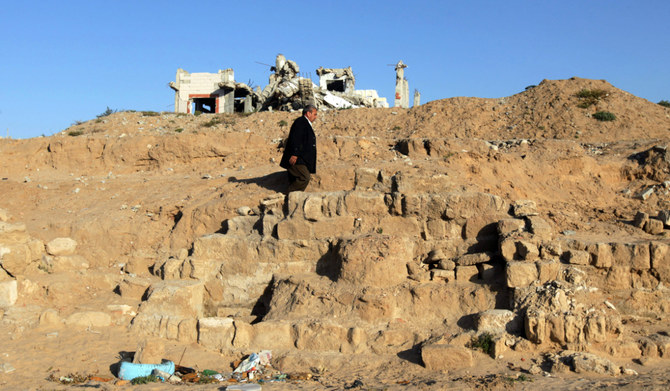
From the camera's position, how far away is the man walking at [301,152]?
7652mm

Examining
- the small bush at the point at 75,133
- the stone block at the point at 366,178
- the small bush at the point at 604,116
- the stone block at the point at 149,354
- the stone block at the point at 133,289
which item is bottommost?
the stone block at the point at 149,354

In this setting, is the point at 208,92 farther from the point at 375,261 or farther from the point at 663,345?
the point at 663,345

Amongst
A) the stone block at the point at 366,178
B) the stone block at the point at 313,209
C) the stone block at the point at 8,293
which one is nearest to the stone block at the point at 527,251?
the stone block at the point at 366,178

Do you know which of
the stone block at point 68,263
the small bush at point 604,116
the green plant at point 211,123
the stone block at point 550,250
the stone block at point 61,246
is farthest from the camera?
the green plant at point 211,123

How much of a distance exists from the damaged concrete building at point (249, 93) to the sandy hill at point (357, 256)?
1472 centimetres

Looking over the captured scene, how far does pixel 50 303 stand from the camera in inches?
267

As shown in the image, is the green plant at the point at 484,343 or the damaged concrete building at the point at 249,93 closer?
the green plant at the point at 484,343

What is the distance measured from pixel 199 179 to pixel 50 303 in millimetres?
3568

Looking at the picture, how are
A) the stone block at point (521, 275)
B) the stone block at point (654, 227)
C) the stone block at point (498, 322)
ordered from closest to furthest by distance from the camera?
the stone block at point (498, 322), the stone block at point (521, 275), the stone block at point (654, 227)

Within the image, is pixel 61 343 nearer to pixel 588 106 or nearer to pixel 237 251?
pixel 237 251

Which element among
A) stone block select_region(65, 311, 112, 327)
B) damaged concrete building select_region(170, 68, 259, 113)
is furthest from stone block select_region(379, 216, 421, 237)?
damaged concrete building select_region(170, 68, 259, 113)

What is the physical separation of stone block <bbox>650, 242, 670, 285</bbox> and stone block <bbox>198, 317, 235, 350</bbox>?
476 cm

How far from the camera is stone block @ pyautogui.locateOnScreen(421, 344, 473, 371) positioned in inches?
208

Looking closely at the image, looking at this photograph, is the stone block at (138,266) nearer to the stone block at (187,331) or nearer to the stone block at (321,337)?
the stone block at (187,331)
